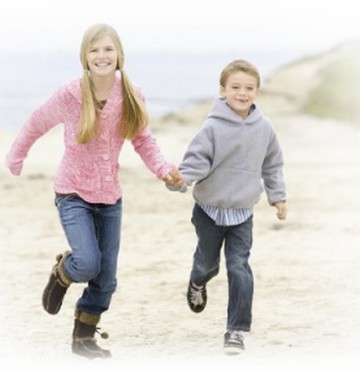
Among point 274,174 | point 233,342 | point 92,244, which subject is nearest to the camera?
point 92,244

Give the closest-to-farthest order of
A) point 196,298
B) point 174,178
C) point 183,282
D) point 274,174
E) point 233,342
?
point 174,178, point 233,342, point 274,174, point 196,298, point 183,282

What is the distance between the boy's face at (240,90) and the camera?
641 cm

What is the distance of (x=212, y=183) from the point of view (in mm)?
6469

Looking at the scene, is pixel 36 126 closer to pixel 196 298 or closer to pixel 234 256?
pixel 234 256

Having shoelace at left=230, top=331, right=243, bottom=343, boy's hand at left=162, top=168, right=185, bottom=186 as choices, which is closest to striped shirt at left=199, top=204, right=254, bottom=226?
boy's hand at left=162, top=168, right=185, bottom=186

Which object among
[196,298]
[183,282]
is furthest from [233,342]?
[183,282]

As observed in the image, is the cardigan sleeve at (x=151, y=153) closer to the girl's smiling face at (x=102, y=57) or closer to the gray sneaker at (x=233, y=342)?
the girl's smiling face at (x=102, y=57)

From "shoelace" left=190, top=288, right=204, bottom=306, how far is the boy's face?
1.18 meters

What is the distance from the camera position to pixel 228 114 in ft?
21.2

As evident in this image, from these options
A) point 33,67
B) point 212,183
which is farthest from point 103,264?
point 33,67

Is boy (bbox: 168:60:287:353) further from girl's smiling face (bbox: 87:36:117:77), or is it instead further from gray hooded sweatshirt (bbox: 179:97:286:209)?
girl's smiling face (bbox: 87:36:117:77)

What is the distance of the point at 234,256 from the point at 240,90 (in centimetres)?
93

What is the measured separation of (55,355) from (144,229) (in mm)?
4196

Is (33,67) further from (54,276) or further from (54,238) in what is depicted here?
(54,276)
